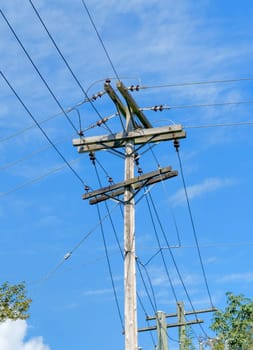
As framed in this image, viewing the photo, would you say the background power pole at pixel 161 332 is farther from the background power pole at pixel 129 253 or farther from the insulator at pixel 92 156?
the insulator at pixel 92 156

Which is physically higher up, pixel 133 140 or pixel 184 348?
pixel 133 140

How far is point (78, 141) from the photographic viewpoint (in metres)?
15.2

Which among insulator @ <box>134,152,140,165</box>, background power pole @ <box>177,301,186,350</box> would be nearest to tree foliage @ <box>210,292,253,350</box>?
background power pole @ <box>177,301,186,350</box>

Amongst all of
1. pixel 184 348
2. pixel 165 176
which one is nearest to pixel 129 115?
pixel 165 176

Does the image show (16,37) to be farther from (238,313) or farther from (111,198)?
(238,313)

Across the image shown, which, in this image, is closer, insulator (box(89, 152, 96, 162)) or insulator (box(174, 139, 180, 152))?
insulator (box(174, 139, 180, 152))

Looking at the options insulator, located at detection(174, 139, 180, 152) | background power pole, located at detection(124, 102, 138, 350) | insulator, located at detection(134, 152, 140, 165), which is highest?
insulator, located at detection(134, 152, 140, 165)

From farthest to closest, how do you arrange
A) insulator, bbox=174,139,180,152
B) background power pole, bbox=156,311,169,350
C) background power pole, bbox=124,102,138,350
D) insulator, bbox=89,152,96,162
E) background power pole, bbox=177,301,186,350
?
background power pole, bbox=177,301,186,350 → background power pole, bbox=156,311,169,350 → insulator, bbox=89,152,96,162 → insulator, bbox=174,139,180,152 → background power pole, bbox=124,102,138,350

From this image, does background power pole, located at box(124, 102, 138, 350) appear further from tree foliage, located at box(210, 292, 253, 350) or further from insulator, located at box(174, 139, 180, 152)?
tree foliage, located at box(210, 292, 253, 350)

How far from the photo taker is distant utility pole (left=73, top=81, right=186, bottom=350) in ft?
46.1

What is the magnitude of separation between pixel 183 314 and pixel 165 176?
11561 mm

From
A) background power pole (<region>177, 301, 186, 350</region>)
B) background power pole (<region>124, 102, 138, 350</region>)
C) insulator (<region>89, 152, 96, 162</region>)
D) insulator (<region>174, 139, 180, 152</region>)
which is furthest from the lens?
background power pole (<region>177, 301, 186, 350</region>)

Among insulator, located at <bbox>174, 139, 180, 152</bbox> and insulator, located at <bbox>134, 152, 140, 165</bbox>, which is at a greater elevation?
insulator, located at <bbox>134, 152, 140, 165</bbox>

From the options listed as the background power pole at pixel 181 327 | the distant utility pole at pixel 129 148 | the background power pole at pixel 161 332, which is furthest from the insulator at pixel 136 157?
the background power pole at pixel 181 327
